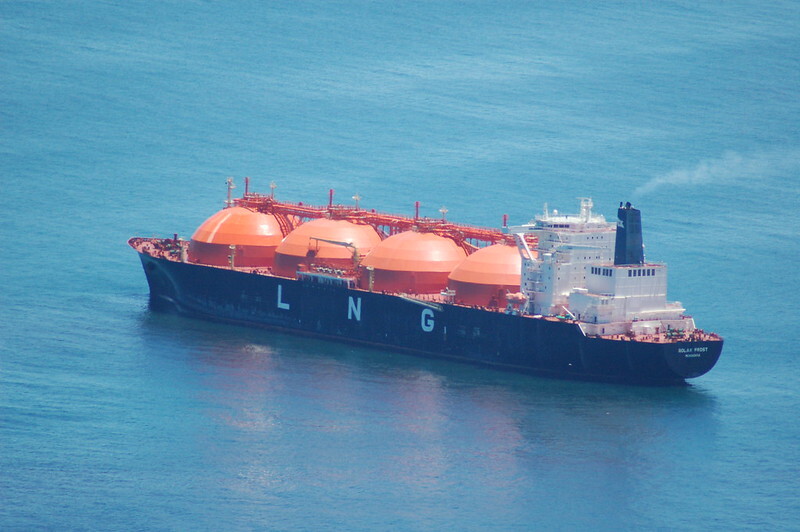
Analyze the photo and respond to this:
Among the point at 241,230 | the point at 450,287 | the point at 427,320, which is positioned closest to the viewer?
the point at 427,320

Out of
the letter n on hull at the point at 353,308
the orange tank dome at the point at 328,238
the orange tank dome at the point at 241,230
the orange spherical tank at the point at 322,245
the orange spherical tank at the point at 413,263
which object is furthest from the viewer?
the orange tank dome at the point at 241,230

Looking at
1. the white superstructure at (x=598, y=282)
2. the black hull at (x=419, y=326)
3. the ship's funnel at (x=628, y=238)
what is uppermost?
the ship's funnel at (x=628, y=238)

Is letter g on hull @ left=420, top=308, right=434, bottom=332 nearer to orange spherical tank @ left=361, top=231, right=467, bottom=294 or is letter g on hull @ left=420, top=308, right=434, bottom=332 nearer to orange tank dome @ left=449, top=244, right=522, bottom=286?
orange tank dome @ left=449, top=244, right=522, bottom=286

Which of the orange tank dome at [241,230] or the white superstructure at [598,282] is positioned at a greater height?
the orange tank dome at [241,230]

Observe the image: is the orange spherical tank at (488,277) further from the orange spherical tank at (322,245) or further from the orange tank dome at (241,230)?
the orange tank dome at (241,230)

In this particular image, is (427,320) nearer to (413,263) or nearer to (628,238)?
(413,263)

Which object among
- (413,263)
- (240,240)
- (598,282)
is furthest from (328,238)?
(598,282)

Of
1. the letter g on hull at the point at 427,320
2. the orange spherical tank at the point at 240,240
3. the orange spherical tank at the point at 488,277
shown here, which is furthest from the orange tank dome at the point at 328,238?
the orange spherical tank at the point at 488,277
